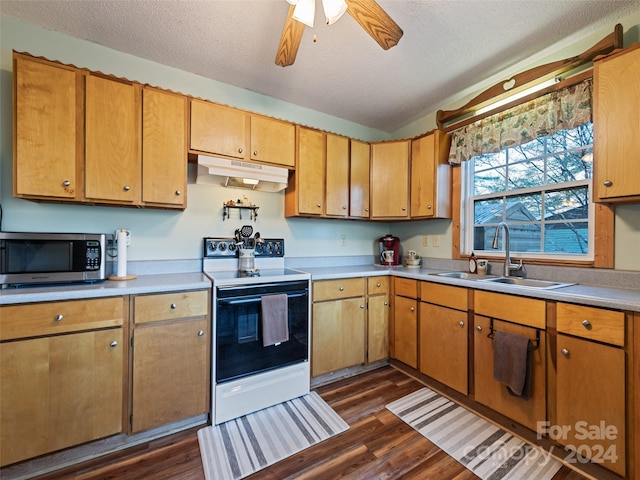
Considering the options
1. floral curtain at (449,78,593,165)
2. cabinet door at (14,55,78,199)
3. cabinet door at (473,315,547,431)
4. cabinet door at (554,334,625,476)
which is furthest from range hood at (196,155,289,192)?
cabinet door at (554,334,625,476)

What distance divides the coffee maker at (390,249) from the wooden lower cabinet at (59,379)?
7.82 ft

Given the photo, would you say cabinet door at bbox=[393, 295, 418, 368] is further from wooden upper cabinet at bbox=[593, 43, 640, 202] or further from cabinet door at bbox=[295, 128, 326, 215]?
wooden upper cabinet at bbox=[593, 43, 640, 202]

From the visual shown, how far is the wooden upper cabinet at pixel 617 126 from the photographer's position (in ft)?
4.61

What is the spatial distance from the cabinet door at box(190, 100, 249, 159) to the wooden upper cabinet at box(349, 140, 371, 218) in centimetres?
109

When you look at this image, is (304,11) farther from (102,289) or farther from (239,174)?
(102,289)

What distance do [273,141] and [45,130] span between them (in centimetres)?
141

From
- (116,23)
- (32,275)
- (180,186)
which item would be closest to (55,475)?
(32,275)

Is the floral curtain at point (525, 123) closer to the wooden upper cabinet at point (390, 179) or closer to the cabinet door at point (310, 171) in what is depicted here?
the wooden upper cabinet at point (390, 179)

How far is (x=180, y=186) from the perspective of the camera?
192cm

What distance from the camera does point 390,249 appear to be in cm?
304

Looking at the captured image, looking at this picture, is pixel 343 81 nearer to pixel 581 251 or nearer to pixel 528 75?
pixel 528 75

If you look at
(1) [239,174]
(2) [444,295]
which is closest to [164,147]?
(1) [239,174]

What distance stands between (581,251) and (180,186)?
112 inches

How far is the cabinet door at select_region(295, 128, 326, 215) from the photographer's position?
2418 millimetres
